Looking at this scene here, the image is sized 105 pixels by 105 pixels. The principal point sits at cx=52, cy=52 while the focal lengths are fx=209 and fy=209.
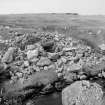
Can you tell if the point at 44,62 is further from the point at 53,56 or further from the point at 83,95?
the point at 83,95

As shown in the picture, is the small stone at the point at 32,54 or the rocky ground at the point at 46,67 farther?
the small stone at the point at 32,54

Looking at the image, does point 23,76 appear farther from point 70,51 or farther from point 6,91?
point 70,51

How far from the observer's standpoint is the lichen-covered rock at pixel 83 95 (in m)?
19.0

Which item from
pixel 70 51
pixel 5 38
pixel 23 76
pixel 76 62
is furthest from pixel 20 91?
pixel 5 38

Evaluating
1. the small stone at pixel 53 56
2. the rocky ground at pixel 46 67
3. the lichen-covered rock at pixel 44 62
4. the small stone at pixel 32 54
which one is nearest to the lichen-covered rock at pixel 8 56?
the rocky ground at pixel 46 67

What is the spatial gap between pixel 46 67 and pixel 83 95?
29.7ft

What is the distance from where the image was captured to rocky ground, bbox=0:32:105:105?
2184 centimetres

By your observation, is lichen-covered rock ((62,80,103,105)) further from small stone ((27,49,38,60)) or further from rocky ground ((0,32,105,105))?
small stone ((27,49,38,60))

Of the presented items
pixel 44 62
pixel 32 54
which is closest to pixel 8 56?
pixel 32 54

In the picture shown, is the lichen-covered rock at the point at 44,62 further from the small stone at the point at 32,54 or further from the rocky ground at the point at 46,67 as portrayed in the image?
the small stone at the point at 32,54

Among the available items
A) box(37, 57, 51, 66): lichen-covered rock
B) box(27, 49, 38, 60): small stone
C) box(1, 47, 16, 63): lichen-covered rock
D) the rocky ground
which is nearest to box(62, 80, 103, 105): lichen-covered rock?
the rocky ground

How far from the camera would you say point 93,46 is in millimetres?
37594

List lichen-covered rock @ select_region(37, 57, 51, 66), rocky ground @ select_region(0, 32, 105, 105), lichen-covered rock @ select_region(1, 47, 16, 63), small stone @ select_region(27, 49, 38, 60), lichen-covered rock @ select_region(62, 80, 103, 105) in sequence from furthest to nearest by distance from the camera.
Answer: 1. small stone @ select_region(27, 49, 38, 60)
2. lichen-covered rock @ select_region(1, 47, 16, 63)
3. lichen-covered rock @ select_region(37, 57, 51, 66)
4. rocky ground @ select_region(0, 32, 105, 105)
5. lichen-covered rock @ select_region(62, 80, 103, 105)

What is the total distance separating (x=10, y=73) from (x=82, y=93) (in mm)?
10066
